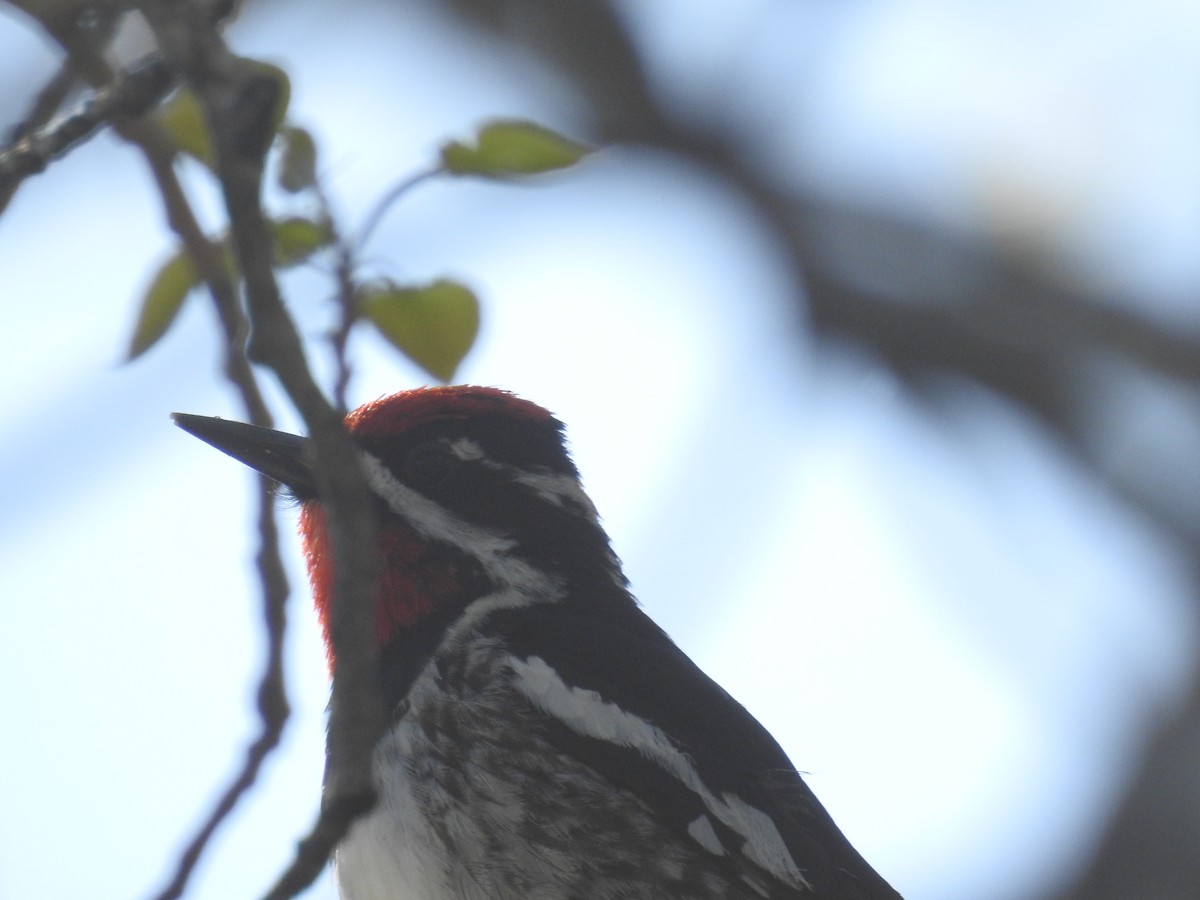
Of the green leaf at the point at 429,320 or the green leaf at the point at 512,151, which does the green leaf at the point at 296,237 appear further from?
the green leaf at the point at 512,151

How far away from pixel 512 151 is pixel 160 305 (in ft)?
2.53

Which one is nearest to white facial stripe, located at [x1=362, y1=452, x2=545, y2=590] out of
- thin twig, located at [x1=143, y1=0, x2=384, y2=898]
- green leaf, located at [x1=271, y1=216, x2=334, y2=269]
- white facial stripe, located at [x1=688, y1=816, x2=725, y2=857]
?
white facial stripe, located at [x1=688, y1=816, x2=725, y2=857]

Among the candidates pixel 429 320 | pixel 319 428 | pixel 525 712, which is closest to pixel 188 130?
pixel 429 320

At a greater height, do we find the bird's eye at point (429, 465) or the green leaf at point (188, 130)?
the green leaf at point (188, 130)

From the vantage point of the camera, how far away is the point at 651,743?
11.3ft

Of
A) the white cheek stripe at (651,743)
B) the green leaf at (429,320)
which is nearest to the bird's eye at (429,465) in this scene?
the white cheek stripe at (651,743)

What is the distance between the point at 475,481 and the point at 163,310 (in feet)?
3.72

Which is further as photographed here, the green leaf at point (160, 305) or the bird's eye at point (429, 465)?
the bird's eye at point (429, 465)

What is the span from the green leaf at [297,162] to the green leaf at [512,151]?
289 millimetres

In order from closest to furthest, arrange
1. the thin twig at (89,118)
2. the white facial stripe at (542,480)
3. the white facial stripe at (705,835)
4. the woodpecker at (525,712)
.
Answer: the thin twig at (89,118) → the woodpecker at (525,712) → the white facial stripe at (705,835) → the white facial stripe at (542,480)

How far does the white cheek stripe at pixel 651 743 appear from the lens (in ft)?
11.0

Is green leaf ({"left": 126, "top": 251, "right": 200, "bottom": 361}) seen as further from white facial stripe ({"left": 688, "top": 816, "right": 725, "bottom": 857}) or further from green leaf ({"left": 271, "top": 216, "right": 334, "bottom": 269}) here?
white facial stripe ({"left": 688, "top": 816, "right": 725, "bottom": 857})

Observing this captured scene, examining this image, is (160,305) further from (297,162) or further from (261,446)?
(261,446)

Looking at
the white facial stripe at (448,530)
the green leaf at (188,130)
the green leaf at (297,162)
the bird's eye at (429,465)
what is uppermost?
the green leaf at (297,162)
